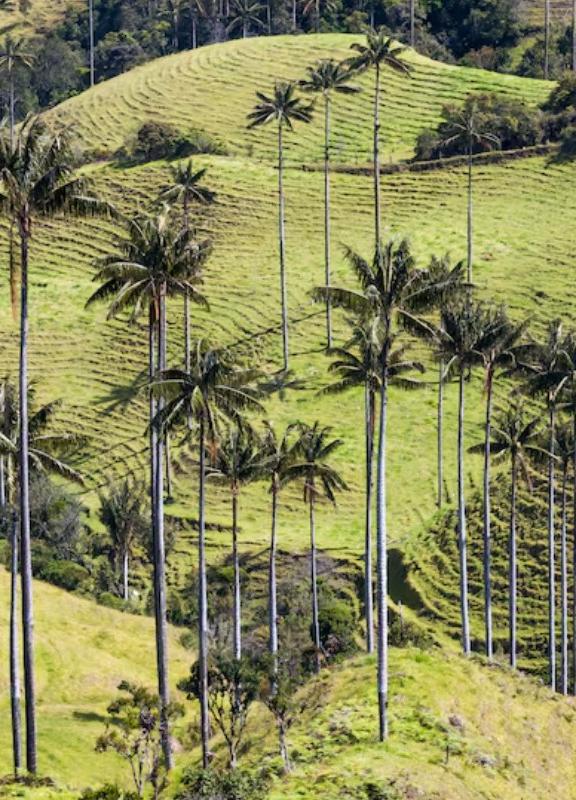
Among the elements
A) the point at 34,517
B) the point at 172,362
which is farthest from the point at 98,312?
the point at 34,517

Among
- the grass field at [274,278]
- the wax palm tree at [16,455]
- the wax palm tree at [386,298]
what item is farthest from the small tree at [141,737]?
the wax palm tree at [386,298]

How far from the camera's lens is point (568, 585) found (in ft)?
251

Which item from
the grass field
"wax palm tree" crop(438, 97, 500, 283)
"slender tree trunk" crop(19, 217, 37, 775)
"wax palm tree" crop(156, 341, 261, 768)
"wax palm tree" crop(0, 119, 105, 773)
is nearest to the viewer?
"wax palm tree" crop(0, 119, 105, 773)

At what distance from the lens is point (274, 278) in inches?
4596

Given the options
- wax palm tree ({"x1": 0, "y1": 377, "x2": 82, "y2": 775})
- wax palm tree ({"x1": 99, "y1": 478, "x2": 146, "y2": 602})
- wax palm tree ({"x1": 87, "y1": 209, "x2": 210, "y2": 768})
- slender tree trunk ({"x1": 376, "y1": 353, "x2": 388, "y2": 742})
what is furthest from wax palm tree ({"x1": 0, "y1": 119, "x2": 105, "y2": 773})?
wax palm tree ({"x1": 99, "y1": 478, "x2": 146, "y2": 602})

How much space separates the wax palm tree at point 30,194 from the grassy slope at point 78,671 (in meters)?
7.28

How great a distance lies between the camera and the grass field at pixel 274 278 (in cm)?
8100

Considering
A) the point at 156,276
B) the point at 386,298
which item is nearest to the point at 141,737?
the point at 386,298

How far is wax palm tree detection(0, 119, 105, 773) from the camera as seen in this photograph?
130 ft

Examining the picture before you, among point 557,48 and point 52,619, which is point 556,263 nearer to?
point 52,619

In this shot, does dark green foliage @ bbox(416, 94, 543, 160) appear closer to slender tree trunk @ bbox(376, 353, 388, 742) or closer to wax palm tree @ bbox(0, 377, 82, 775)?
→ wax palm tree @ bbox(0, 377, 82, 775)

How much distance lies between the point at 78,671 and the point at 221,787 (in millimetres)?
25831

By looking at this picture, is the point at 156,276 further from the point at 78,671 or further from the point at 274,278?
the point at 274,278

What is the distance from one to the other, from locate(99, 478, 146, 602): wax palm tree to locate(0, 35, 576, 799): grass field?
3459 mm
